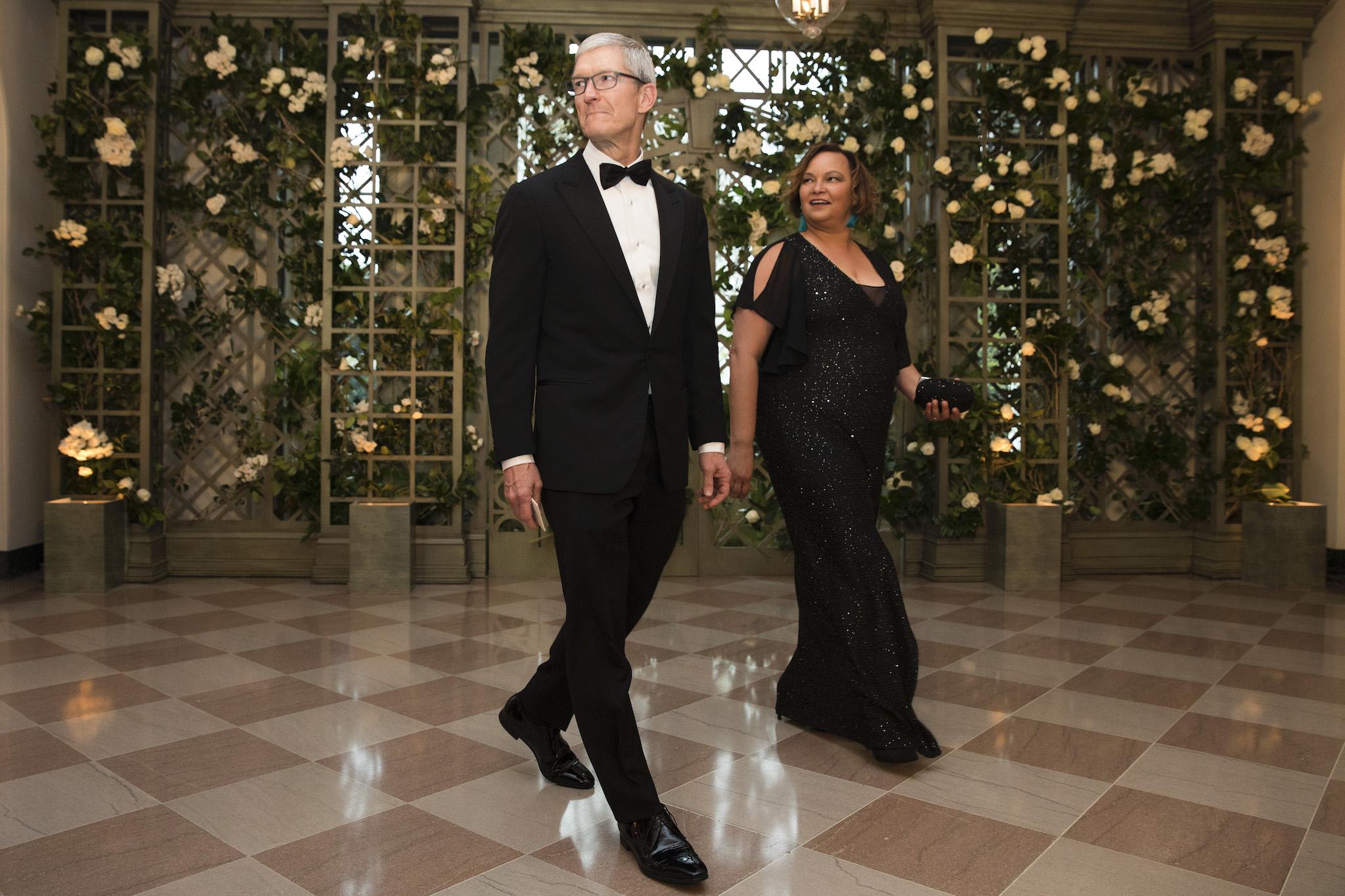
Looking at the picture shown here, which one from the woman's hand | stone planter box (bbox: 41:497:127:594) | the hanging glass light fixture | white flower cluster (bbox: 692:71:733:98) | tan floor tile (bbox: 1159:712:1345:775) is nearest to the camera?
the woman's hand

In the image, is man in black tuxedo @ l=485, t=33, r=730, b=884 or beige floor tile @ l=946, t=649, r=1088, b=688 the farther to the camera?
beige floor tile @ l=946, t=649, r=1088, b=688

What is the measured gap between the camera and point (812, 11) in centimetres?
375

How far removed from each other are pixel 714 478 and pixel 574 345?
1.49 feet

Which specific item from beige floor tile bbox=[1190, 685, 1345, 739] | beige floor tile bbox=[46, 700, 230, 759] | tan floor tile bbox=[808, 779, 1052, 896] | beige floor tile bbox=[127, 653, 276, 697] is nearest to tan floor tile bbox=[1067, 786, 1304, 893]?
tan floor tile bbox=[808, 779, 1052, 896]

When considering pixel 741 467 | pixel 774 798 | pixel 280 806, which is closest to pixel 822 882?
pixel 774 798

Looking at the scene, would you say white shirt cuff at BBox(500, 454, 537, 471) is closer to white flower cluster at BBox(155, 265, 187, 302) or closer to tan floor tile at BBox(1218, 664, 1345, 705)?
tan floor tile at BBox(1218, 664, 1345, 705)

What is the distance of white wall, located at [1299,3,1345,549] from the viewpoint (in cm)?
550

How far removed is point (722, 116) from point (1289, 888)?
14.9 feet

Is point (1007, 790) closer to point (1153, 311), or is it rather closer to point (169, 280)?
point (1153, 311)

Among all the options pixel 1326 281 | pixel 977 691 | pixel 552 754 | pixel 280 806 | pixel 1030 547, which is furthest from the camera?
pixel 1326 281

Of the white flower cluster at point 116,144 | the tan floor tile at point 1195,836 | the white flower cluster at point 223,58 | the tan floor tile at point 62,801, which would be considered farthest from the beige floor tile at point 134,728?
the white flower cluster at point 223,58

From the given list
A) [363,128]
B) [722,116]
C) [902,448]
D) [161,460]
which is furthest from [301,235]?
[902,448]

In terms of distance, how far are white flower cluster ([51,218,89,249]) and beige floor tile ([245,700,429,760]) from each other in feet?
10.9

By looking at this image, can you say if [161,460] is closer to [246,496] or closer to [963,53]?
[246,496]
